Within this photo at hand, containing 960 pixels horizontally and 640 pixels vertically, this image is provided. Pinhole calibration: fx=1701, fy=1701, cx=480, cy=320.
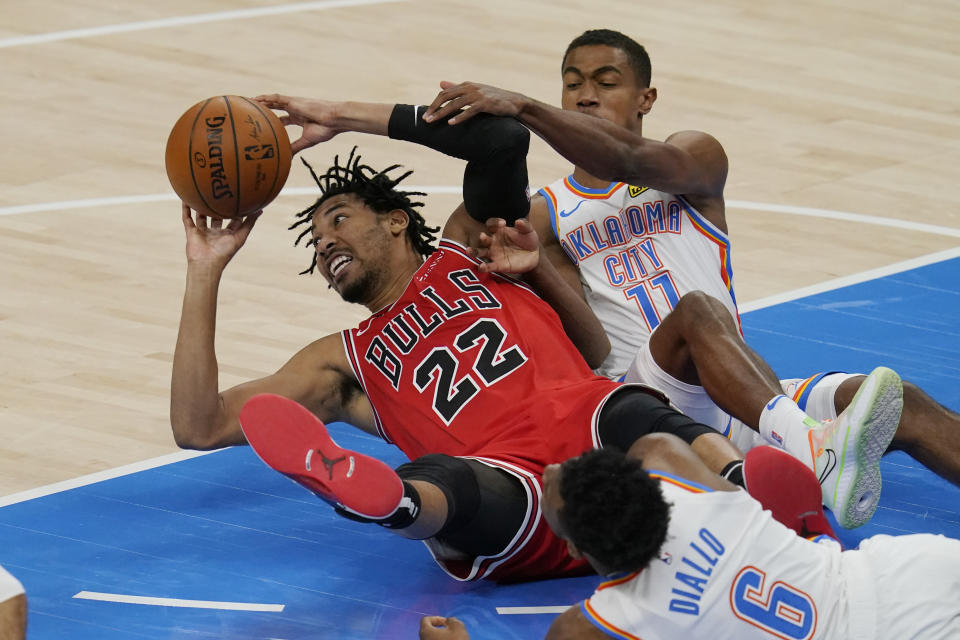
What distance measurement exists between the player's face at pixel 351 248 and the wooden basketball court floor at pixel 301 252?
937 mm

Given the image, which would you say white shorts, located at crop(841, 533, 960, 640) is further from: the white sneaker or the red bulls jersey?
the red bulls jersey

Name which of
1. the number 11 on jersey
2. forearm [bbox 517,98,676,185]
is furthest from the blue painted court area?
forearm [bbox 517,98,676,185]

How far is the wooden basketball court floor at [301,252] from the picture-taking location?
→ 266 inches

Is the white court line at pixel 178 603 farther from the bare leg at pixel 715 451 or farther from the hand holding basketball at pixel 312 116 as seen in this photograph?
the hand holding basketball at pixel 312 116

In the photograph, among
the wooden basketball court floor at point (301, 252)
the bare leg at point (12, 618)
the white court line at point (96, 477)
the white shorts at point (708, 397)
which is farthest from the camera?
the white court line at point (96, 477)

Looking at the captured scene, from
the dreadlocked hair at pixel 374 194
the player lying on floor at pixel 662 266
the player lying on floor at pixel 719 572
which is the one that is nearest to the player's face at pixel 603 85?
the player lying on floor at pixel 662 266

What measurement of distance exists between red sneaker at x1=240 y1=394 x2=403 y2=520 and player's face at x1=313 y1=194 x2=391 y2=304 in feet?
5.19

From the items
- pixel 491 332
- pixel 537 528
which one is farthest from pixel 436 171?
pixel 537 528

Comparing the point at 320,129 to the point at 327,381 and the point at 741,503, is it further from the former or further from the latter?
the point at 741,503

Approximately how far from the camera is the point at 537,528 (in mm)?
6555

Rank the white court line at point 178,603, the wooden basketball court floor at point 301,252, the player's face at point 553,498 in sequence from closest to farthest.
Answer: the player's face at point 553,498, the white court line at point 178,603, the wooden basketball court floor at point 301,252

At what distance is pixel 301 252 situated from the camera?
35.0 feet

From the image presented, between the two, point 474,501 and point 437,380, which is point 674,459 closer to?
point 474,501

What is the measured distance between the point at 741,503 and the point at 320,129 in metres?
2.83
